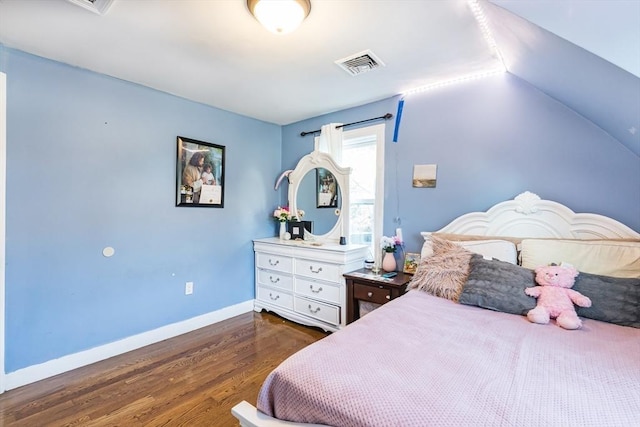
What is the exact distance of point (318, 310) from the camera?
2.83 m

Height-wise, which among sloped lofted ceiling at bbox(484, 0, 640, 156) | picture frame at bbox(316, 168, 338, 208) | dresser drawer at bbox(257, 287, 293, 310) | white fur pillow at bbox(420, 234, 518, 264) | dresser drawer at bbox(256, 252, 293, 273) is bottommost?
dresser drawer at bbox(257, 287, 293, 310)

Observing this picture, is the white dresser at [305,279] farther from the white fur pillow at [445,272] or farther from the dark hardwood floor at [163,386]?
the white fur pillow at [445,272]

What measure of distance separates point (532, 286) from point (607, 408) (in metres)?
0.92

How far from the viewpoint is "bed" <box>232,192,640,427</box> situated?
2.78ft

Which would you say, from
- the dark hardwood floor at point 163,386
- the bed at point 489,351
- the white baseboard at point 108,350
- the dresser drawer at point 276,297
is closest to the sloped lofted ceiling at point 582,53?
the bed at point 489,351

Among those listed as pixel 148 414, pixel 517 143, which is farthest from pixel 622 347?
pixel 148 414

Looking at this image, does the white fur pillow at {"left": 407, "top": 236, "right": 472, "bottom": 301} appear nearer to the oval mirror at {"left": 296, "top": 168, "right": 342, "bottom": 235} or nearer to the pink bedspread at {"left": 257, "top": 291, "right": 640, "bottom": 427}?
the pink bedspread at {"left": 257, "top": 291, "right": 640, "bottom": 427}

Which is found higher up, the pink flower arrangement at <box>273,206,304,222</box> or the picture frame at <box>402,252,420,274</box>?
the pink flower arrangement at <box>273,206,304,222</box>

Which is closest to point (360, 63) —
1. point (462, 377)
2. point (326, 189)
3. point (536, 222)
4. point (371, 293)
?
point (326, 189)

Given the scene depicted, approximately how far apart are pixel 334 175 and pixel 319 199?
1.12ft

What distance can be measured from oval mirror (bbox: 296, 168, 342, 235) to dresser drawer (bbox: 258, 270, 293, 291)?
616 millimetres

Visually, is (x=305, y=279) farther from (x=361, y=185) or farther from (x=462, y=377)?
(x=462, y=377)

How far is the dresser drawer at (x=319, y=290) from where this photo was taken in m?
2.71

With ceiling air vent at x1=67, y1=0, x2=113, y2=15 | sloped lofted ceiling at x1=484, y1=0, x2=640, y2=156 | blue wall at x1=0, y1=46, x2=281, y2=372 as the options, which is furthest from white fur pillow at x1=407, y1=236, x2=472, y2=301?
ceiling air vent at x1=67, y1=0, x2=113, y2=15
